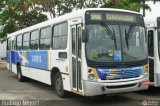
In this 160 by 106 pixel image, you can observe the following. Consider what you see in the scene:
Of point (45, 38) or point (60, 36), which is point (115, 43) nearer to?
point (60, 36)

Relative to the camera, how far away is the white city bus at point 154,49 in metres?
12.1

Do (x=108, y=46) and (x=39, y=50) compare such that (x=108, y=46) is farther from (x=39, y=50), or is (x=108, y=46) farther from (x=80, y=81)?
(x=39, y=50)

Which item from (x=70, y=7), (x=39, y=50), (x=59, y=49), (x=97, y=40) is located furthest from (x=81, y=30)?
(x=70, y=7)

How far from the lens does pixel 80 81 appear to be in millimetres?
10227

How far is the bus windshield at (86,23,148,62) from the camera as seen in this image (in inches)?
395

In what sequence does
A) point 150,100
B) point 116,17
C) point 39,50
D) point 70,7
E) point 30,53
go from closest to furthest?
point 116,17, point 150,100, point 39,50, point 30,53, point 70,7

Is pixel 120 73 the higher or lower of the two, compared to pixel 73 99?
higher

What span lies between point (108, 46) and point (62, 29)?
7.59 feet

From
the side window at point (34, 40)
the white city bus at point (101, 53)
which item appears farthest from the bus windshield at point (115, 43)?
the side window at point (34, 40)

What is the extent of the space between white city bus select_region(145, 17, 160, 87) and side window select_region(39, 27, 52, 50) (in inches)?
151

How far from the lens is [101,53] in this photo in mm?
10039

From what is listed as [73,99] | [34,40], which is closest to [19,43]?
[34,40]

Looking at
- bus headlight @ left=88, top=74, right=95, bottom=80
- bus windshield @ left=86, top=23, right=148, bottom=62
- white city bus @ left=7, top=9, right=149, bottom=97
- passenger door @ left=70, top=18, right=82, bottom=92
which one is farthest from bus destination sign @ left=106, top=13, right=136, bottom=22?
bus headlight @ left=88, top=74, right=95, bottom=80

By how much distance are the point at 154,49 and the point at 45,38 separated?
172 inches
